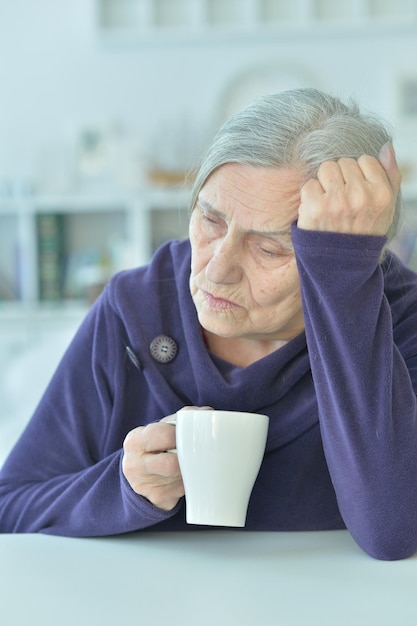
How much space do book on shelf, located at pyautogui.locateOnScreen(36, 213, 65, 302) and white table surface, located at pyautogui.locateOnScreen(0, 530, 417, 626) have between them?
11.6ft

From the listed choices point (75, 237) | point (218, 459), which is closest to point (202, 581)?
point (218, 459)

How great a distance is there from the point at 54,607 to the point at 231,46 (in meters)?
3.95

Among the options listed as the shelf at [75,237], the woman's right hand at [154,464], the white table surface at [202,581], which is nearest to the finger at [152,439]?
the woman's right hand at [154,464]

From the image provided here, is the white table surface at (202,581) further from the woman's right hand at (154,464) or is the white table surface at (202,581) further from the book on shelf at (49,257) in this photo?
the book on shelf at (49,257)

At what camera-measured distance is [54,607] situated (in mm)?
764

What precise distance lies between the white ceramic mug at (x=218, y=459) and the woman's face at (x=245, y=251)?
21 cm

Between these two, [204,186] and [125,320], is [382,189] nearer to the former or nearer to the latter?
[204,186]

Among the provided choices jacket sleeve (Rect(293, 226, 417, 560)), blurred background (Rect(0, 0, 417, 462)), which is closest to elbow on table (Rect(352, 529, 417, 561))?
jacket sleeve (Rect(293, 226, 417, 560))

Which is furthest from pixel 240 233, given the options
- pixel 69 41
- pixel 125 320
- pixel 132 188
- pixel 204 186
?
pixel 69 41

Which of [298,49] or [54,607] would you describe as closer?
[54,607]

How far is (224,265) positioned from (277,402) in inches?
8.6

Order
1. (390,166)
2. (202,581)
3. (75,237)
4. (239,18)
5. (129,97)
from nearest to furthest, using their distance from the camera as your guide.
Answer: (202,581) < (390,166) < (239,18) < (129,97) < (75,237)

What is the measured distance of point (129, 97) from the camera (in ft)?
14.4

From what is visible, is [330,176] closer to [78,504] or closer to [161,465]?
[161,465]
